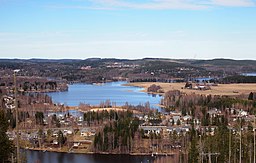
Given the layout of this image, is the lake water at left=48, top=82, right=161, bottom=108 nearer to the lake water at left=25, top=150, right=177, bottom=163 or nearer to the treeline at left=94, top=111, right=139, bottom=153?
the treeline at left=94, top=111, right=139, bottom=153

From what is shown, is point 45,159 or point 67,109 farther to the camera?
point 67,109

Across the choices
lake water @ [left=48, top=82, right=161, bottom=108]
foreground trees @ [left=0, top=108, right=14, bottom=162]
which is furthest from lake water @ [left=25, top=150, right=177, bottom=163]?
lake water @ [left=48, top=82, right=161, bottom=108]

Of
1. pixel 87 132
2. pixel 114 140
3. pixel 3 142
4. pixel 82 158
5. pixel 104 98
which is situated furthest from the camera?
pixel 104 98

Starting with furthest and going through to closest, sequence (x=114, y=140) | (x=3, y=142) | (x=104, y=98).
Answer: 1. (x=104, y=98)
2. (x=114, y=140)
3. (x=3, y=142)

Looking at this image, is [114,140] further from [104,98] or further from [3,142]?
[104,98]

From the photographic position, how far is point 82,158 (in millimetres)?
10180

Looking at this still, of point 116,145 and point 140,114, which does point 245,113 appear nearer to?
point 140,114

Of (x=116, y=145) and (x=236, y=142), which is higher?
(x=236, y=142)

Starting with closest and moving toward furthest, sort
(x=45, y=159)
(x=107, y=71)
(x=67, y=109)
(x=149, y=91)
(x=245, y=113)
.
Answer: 1. (x=45, y=159)
2. (x=245, y=113)
3. (x=67, y=109)
4. (x=149, y=91)
5. (x=107, y=71)

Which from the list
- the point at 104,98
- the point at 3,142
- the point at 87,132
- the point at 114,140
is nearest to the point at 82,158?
the point at 114,140

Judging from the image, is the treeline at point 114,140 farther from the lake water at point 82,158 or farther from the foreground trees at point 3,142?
the foreground trees at point 3,142

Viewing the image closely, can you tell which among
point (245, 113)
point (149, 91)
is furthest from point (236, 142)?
point (149, 91)

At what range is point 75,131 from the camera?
13.4 metres

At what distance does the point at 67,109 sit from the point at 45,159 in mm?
9149
